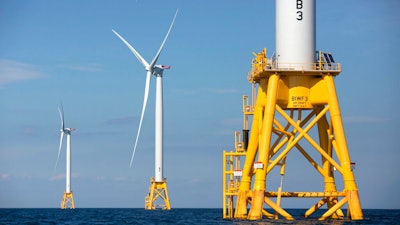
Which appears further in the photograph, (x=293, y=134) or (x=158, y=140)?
(x=158, y=140)

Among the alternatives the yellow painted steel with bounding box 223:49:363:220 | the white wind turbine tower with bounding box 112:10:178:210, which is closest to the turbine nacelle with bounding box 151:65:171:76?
the white wind turbine tower with bounding box 112:10:178:210

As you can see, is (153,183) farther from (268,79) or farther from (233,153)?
(268,79)

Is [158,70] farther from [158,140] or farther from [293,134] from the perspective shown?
[293,134]

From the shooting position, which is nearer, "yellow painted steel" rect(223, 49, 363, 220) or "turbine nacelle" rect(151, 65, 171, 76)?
"yellow painted steel" rect(223, 49, 363, 220)

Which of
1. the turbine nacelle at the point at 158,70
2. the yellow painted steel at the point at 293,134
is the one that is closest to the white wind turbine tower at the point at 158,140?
the turbine nacelle at the point at 158,70

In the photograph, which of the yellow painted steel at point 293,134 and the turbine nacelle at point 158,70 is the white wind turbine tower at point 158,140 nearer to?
the turbine nacelle at point 158,70

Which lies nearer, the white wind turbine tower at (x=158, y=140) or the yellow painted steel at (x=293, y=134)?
the yellow painted steel at (x=293, y=134)

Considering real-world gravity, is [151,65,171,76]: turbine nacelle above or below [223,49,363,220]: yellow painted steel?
above

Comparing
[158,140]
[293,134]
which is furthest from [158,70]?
[293,134]

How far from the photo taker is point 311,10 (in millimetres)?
73750

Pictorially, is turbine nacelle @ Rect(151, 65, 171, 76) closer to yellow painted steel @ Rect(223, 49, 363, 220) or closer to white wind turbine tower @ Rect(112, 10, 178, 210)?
white wind turbine tower @ Rect(112, 10, 178, 210)

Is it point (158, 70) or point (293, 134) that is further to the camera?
point (158, 70)

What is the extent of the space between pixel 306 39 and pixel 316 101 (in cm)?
534

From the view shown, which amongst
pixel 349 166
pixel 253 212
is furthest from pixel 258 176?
pixel 349 166
